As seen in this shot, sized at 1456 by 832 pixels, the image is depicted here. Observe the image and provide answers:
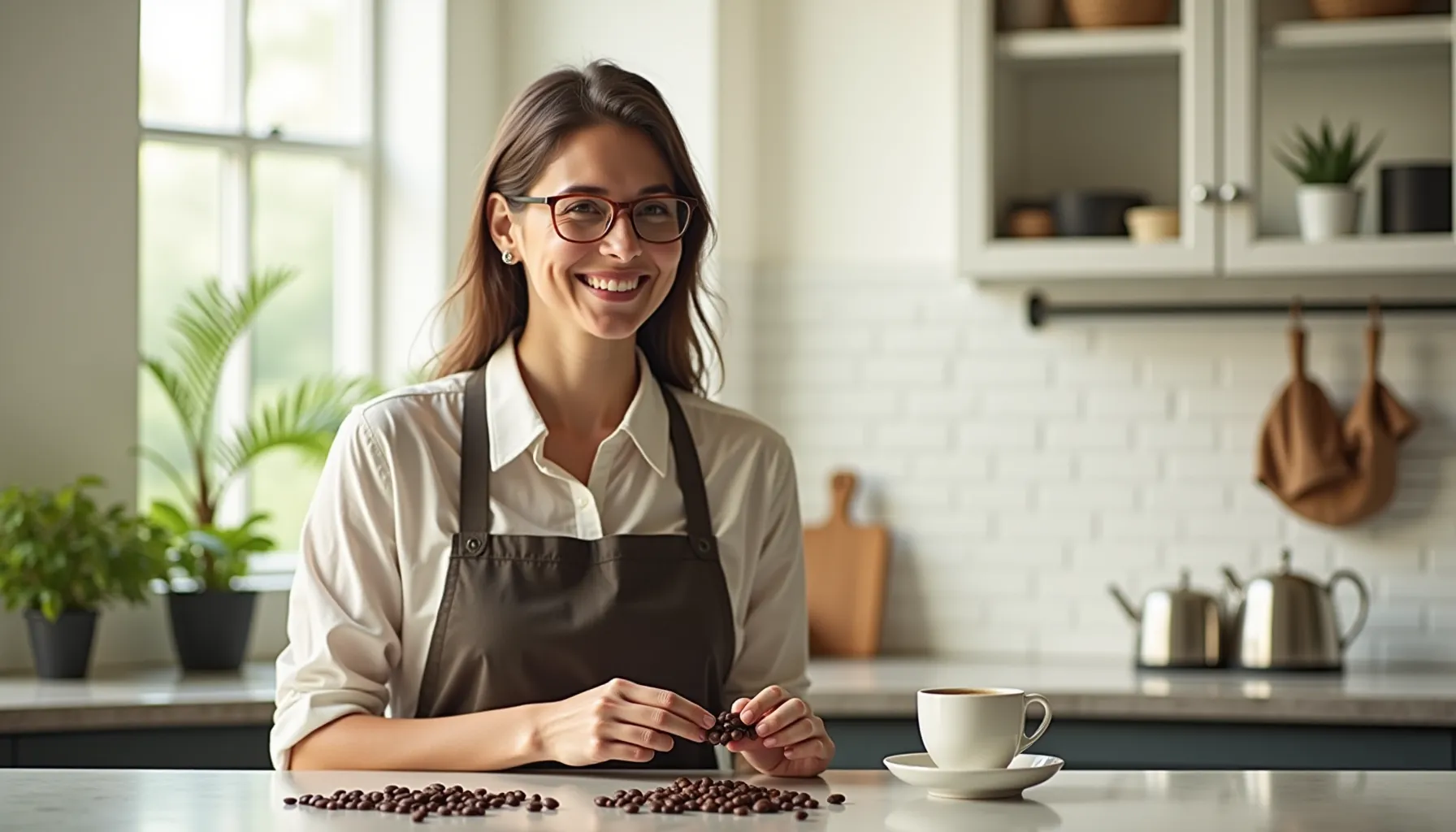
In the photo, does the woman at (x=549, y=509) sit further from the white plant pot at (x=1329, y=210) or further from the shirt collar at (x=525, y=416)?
the white plant pot at (x=1329, y=210)

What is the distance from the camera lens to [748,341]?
446 centimetres

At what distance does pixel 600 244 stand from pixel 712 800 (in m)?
0.80

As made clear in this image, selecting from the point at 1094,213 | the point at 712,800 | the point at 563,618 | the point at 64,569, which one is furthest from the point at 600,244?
the point at 1094,213

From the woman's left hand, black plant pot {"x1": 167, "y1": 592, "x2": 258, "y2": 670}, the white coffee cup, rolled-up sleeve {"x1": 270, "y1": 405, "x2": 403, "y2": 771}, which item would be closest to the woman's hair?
rolled-up sleeve {"x1": 270, "y1": 405, "x2": 403, "y2": 771}

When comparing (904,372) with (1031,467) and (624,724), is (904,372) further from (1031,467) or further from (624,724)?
(624,724)

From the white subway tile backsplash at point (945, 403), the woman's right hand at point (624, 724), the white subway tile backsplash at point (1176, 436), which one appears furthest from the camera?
the white subway tile backsplash at point (945, 403)

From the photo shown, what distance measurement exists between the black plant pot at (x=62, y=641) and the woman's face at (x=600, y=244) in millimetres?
1664

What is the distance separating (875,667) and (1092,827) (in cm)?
241

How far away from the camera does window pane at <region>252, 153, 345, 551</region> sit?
14.0 feet

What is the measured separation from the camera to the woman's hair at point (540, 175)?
2.28m

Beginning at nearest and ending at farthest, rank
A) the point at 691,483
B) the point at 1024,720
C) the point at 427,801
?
1. the point at 427,801
2. the point at 1024,720
3. the point at 691,483

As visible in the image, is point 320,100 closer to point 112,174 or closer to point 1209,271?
point 112,174

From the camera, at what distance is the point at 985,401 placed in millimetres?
4348

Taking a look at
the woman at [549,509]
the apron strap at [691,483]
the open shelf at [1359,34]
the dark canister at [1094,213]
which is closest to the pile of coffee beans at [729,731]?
the woman at [549,509]
